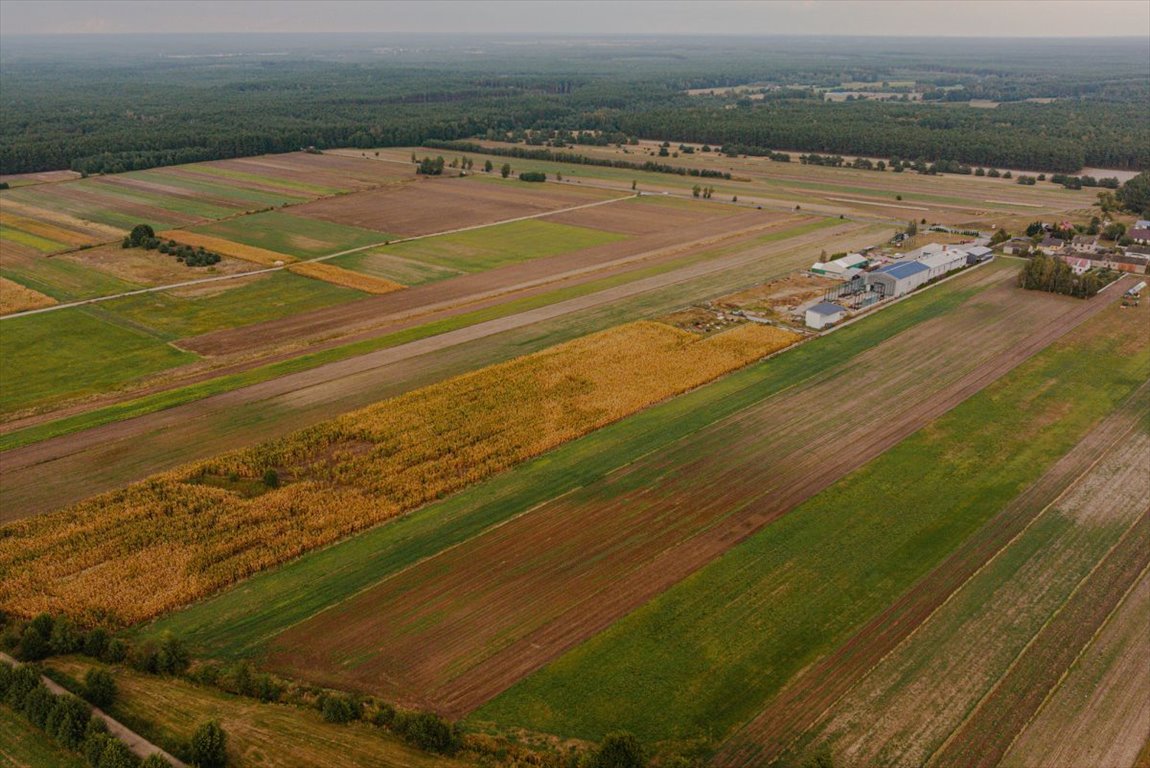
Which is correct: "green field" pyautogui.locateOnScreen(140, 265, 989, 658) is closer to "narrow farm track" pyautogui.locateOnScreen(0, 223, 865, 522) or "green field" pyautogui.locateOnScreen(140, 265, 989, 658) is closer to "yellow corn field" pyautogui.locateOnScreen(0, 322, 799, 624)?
"yellow corn field" pyautogui.locateOnScreen(0, 322, 799, 624)

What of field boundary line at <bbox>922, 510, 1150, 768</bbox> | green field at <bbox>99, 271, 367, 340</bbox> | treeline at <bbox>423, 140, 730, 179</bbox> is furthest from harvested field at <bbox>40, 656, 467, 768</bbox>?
treeline at <bbox>423, 140, 730, 179</bbox>

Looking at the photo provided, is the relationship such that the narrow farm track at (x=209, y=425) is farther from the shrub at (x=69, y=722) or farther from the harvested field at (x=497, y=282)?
the shrub at (x=69, y=722)

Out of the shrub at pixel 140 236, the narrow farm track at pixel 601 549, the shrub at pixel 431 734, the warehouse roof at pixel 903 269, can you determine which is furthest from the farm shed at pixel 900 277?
the shrub at pixel 140 236

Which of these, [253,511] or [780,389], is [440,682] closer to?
[253,511]

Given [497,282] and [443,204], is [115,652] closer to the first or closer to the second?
[497,282]

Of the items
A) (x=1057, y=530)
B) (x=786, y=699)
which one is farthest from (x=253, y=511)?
(x=1057, y=530)

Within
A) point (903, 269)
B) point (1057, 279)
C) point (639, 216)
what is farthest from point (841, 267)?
point (639, 216)
